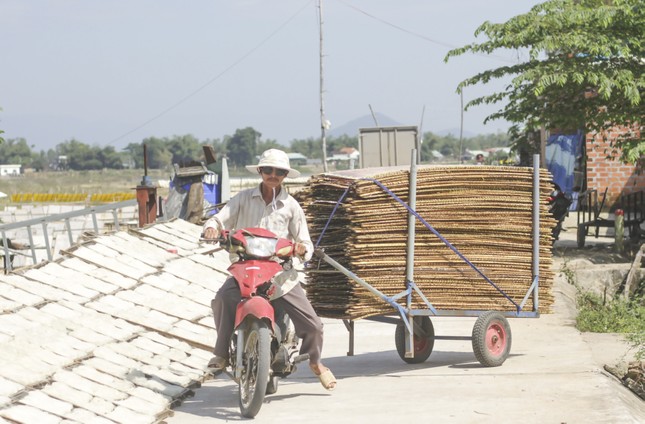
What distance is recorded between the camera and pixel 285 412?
7.45 meters

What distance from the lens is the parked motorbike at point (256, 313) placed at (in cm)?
719

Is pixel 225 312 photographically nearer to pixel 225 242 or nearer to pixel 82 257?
pixel 225 242

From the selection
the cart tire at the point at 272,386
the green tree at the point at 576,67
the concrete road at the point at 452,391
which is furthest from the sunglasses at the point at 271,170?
the green tree at the point at 576,67

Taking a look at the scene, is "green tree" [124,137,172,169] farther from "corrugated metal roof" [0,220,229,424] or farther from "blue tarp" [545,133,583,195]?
"corrugated metal roof" [0,220,229,424]

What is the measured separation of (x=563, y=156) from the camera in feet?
109

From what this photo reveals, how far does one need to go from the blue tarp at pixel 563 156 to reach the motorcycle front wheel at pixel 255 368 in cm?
2669

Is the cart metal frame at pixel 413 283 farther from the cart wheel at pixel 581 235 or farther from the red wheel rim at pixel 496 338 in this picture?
the cart wheel at pixel 581 235

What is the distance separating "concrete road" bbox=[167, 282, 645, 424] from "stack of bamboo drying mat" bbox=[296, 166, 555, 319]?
22.0 inches

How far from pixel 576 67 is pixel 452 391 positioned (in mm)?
11270

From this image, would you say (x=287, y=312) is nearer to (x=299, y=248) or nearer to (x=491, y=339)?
(x=299, y=248)

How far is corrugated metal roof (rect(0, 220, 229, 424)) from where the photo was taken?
25.0 ft

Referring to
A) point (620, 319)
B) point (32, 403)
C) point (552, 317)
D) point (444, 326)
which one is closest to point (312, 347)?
point (32, 403)

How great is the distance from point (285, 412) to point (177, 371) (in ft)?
6.99

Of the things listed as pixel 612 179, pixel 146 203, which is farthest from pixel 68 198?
pixel 146 203
